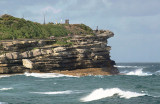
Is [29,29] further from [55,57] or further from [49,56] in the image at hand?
[55,57]

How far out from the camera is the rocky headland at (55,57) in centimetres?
7888

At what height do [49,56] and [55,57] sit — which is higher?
[49,56]

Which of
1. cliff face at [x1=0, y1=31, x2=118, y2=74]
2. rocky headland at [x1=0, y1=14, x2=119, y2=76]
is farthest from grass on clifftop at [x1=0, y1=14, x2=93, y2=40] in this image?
cliff face at [x1=0, y1=31, x2=118, y2=74]

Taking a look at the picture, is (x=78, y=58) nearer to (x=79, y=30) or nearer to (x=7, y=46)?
(x=7, y=46)

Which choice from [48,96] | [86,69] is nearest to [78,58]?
[86,69]

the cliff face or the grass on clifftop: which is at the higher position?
the grass on clifftop

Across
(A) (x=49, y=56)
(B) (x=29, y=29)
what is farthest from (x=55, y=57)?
(B) (x=29, y=29)

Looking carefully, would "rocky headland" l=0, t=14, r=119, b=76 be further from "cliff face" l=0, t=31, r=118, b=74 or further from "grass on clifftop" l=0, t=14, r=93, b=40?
"grass on clifftop" l=0, t=14, r=93, b=40

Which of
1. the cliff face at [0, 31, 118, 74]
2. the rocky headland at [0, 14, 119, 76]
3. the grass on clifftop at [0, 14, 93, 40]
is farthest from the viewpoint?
the grass on clifftop at [0, 14, 93, 40]

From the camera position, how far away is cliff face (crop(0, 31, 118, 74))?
7869 centimetres

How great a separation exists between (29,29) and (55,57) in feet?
71.6

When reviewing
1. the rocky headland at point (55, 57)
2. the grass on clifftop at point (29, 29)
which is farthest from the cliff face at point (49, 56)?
the grass on clifftop at point (29, 29)

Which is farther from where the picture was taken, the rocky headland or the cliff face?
the rocky headland

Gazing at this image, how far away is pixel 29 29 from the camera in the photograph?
98875 millimetres
